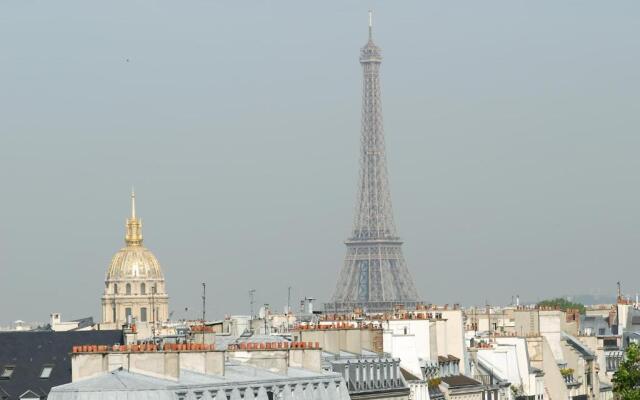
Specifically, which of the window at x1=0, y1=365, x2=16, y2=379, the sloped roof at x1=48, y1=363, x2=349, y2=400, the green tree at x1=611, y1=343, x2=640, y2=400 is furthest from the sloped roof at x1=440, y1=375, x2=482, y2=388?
the sloped roof at x1=48, y1=363, x2=349, y2=400

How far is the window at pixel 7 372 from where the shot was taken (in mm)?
75625

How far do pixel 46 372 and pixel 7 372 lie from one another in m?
1.08

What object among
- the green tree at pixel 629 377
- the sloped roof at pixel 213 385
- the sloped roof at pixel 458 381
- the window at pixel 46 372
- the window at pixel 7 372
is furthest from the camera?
the green tree at pixel 629 377

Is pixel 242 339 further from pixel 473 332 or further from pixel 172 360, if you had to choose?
pixel 473 332

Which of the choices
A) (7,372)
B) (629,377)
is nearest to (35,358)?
(7,372)

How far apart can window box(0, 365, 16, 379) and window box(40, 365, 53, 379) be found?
2.73ft

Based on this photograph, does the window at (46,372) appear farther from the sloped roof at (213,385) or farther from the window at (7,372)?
the sloped roof at (213,385)

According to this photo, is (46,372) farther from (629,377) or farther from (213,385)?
(213,385)

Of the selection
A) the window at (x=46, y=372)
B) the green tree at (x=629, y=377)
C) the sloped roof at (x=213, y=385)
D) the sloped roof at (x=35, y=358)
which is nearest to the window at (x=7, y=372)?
the sloped roof at (x=35, y=358)

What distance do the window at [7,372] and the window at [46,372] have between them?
833 mm

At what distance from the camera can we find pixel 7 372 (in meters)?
76.0

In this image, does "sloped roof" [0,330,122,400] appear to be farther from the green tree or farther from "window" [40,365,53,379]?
the green tree

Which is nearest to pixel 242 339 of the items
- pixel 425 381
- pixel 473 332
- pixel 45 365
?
pixel 425 381

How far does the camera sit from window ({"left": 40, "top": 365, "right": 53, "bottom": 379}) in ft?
249
